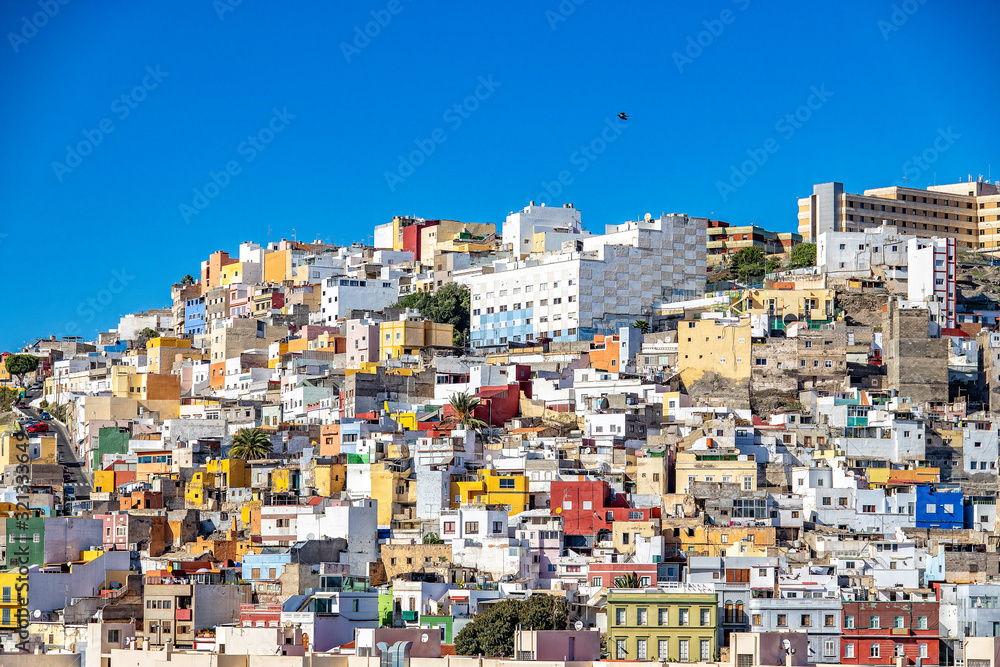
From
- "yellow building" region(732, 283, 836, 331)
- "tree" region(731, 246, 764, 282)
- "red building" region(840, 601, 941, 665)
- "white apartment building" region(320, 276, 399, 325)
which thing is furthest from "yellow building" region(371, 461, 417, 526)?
"tree" region(731, 246, 764, 282)

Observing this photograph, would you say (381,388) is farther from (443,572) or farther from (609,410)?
(443,572)

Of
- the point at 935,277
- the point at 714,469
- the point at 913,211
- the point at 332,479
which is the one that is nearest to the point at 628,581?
the point at 714,469

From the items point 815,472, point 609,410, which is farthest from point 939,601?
point 609,410

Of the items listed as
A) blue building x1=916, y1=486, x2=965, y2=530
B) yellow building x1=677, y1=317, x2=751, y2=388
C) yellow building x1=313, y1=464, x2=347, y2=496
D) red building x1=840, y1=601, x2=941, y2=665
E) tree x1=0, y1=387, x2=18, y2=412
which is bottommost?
red building x1=840, y1=601, x2=941, y2=665

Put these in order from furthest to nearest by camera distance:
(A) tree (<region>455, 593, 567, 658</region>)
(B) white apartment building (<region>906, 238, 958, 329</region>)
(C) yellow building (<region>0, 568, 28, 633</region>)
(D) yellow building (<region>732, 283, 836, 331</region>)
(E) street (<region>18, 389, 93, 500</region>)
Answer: (B) white apartment building (<region>906, 238, 958, 329</region>)
(D) yellow building (<region>732, 283, 836, 331</region>)
(E) street (<region>18, 389, 93, 500</region>)
(C) yellow building (<region>0, 568, 28, 633</region>)
(A) tree (<region>455, 593, 567, 658</region>)

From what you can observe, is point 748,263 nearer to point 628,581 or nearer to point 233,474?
point 233,474

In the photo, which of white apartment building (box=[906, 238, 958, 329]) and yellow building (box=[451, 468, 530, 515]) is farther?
white apartment building (box=[906, 238, 958, 329])

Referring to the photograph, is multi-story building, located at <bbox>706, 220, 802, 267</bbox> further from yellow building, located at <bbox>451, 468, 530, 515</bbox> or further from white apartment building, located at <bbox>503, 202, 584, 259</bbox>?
yellow building, located at <bbox>451, 468, 530, 515</bbox>
